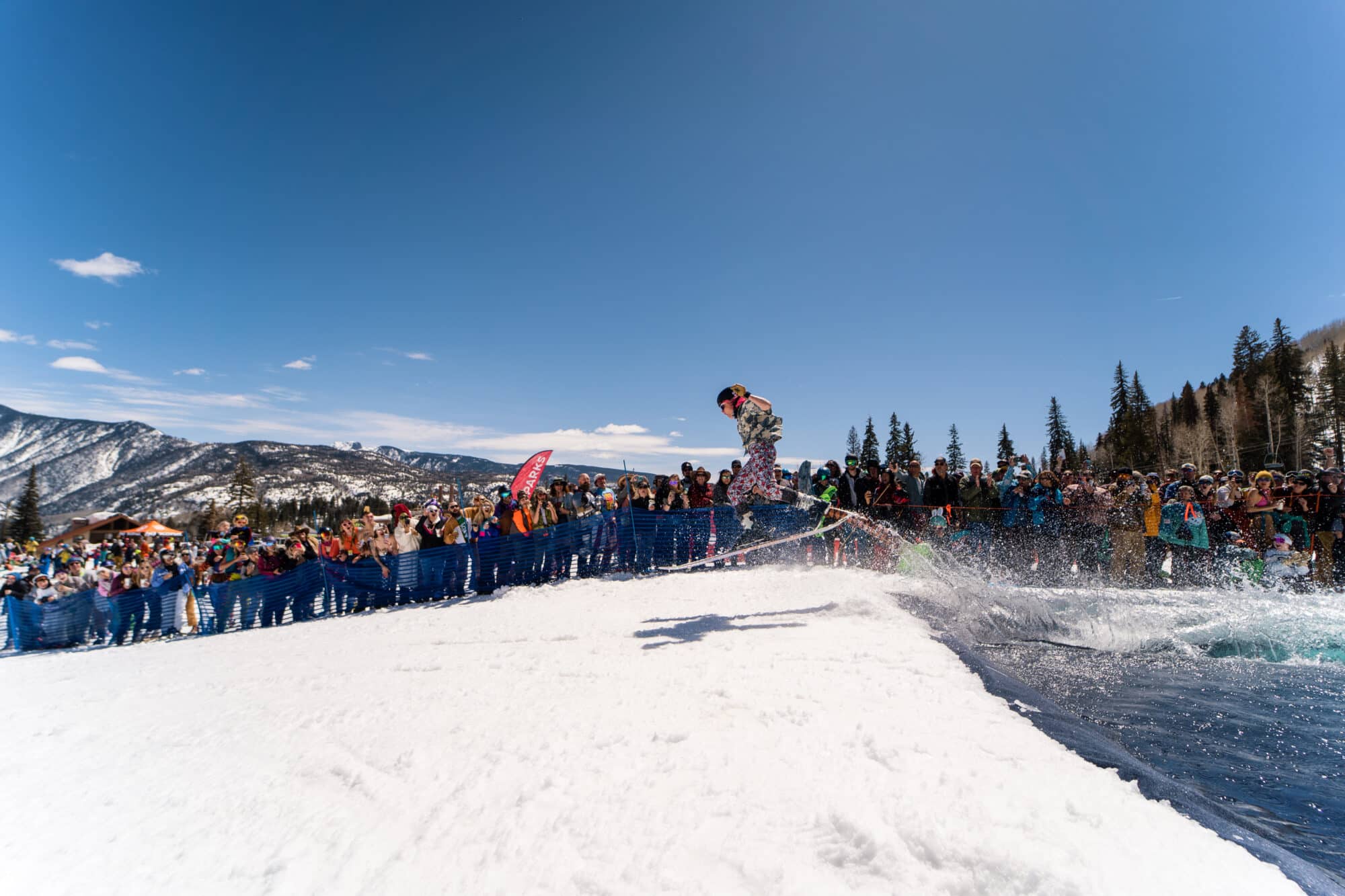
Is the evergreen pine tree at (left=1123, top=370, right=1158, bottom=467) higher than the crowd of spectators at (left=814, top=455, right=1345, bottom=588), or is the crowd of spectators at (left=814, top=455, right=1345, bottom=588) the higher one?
the evergreen pine tree at (left=1123, top=370, right=1158, bottom=467)

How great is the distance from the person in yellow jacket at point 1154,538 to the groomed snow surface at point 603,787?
268 inches

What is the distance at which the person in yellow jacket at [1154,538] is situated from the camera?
31.3 ft

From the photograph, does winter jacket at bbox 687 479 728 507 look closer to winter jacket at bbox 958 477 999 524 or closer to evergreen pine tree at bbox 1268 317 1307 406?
winter jacket at bbox 958 477 999 524

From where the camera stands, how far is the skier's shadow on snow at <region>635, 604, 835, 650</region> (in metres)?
5.50

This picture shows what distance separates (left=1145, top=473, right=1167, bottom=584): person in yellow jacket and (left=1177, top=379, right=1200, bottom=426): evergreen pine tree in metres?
108

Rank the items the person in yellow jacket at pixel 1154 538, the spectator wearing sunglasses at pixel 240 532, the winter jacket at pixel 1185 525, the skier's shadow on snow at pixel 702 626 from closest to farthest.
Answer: the skier's shadow on snow at pixel 702 626 → the winter jacket at pixel 1185 525 → the person in yellow jacket at pixel 1154 538 → the spectator wearing sunglasses at pixel 240 532

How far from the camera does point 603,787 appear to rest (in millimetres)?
2695

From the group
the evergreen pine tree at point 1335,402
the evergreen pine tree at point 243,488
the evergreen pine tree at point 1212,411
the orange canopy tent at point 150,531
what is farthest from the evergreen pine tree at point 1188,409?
the evergreen pine tree at point 243,488

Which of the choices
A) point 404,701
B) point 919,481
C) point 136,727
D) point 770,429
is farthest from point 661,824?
point 919,481

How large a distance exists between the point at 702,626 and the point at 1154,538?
8.02 meters

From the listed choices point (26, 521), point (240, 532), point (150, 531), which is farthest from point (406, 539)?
point (26, 521)

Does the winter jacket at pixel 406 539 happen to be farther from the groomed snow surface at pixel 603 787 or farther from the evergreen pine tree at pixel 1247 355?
the evergreen pine tree at pixel 1247 355

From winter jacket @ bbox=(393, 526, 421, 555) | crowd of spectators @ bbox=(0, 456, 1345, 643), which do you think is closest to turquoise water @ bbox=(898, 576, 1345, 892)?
crowd of spectators @ bbox=(0, 456, 1345, 643)

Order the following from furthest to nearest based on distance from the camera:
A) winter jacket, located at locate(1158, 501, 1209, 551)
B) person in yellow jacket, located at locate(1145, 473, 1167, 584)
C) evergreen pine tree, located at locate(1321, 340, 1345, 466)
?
evergreen pine tree, located at locate(1321, 340, 1345, 466), person in yellow jacket, located at locate(1145, 473, 1167, 584), winter jacket, located at locate(1158, 501, 1209, 551)
